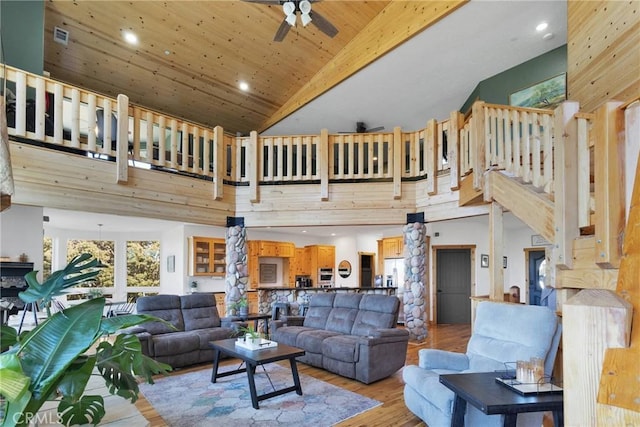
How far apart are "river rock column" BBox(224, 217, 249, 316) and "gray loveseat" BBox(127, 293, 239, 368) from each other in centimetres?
72

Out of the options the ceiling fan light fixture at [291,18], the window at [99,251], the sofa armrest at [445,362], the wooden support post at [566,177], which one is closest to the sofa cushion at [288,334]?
the sofa armrest at [445,362]

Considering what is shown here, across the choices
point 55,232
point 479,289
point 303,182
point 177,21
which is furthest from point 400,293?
point 55,232

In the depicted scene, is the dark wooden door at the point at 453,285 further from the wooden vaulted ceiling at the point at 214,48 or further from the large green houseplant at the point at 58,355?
the large green houseplant at the point at 58,355

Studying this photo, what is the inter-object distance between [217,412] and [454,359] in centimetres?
229

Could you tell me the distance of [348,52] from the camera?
688 cm

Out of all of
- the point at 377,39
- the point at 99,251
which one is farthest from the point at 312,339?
the point at 99,251

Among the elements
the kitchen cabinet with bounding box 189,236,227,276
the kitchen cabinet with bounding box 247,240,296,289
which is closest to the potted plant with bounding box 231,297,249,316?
the kitchen cabinet with bounding box 189,236,227,276

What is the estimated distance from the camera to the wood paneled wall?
3254 mm

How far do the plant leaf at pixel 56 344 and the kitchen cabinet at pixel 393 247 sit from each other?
29.1ft

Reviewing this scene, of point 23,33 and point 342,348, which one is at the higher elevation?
point 23,33

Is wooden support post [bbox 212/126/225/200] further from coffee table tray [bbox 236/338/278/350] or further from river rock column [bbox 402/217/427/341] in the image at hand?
river rock column [bbox 402/217/427/341]

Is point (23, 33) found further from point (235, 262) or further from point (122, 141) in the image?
point (235, 262)

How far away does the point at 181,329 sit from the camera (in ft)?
17.7

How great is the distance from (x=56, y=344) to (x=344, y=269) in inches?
404
